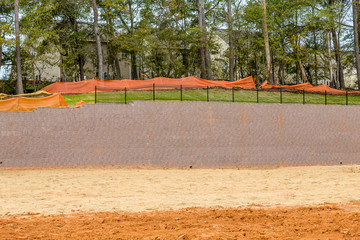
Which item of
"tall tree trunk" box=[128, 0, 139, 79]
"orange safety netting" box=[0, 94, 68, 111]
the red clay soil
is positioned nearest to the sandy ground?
the red clay soil

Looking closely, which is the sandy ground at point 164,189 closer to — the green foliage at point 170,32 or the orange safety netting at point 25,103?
the orange safety netting at point 25,103

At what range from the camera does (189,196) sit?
12.0m

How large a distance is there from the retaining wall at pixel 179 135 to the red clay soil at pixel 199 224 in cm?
953

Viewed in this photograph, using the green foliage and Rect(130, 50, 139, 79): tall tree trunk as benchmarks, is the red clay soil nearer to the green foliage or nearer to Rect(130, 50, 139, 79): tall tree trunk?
the green foliage

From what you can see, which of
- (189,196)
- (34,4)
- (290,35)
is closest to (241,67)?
(290,35)

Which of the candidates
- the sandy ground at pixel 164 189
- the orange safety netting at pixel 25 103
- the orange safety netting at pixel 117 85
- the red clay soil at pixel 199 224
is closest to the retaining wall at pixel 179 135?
the sandy ground at pixel 164 189

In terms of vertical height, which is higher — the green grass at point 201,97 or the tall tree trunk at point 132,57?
the tall tree trunk at point 132,57

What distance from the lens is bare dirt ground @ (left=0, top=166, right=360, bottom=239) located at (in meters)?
7.11

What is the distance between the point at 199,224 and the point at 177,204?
112 inches

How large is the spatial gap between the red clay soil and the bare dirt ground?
0.02 metres

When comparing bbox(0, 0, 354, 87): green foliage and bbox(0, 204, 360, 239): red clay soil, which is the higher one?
bbox(0, 0, 354, 87): green foliage

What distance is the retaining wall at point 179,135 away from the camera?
18016mm

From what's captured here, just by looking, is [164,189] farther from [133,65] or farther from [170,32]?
[133,65]

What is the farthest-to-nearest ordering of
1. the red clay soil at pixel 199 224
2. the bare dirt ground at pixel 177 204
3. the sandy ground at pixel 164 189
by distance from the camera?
the sandy ground at pixel 164 189, the bare dirt ground at pixel 177 204, the red clay soil at pixel 199 224
